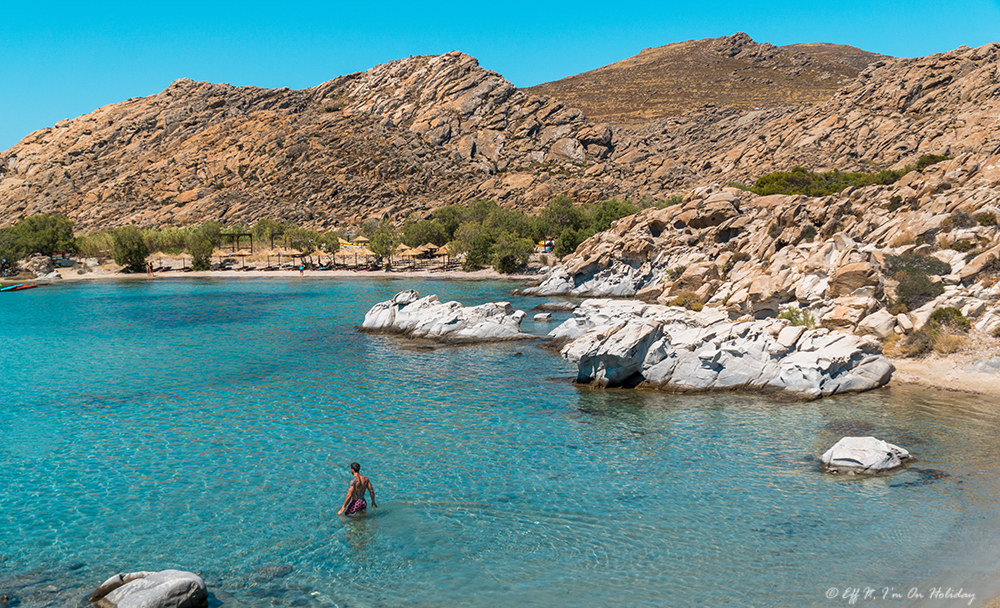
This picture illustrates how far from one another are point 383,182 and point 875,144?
317 ft

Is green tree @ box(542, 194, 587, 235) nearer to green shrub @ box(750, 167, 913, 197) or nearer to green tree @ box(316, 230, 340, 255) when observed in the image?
green shrub @ box(750, 167, 913, 197)

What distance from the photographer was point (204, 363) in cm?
3884

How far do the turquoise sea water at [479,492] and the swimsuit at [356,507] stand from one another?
0.40 meters

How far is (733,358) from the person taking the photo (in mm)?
29766

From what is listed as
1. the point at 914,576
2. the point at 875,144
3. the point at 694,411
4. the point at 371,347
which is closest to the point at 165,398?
the point at 371,347

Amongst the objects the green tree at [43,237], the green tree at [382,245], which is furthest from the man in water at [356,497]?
the green tree at [43,237]

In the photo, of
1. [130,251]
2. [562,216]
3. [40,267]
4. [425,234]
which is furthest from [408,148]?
[40,267]

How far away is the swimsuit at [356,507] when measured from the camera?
17.4 metres

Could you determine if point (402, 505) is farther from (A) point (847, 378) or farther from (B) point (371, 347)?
(B) point (371, 347)

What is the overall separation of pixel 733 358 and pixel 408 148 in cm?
13553

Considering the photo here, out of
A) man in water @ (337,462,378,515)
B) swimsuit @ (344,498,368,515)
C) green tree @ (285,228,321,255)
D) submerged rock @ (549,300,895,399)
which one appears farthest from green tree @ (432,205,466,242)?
swimsuit @ (344,498,368,515)

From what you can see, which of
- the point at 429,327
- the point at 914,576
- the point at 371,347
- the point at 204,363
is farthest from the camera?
the point at 429,327

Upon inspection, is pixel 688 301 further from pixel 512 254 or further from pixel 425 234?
pixel 425 234

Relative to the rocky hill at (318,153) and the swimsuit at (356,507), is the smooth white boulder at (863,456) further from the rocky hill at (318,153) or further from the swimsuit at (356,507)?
the rocky hill at (318,153)
